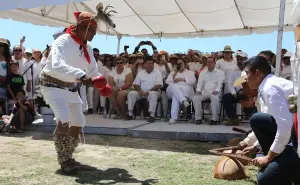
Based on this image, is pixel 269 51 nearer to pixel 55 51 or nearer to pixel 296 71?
pixel 55 51

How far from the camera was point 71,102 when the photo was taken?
4.19m

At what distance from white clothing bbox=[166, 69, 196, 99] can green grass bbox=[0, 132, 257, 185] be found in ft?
6.75

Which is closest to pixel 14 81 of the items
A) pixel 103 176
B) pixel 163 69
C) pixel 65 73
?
pixel 163 69

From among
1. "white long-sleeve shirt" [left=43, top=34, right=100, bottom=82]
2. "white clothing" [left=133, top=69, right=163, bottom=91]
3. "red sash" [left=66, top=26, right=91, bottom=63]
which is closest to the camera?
"white long-sleeve shirt" [left=43, top=34, right=100, bottom=82]

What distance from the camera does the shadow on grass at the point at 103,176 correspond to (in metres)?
3.83

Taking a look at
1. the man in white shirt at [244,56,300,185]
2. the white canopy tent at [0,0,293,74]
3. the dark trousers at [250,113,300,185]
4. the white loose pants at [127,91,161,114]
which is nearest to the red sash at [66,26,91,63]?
the man in white shirt at [244,56,300,185]

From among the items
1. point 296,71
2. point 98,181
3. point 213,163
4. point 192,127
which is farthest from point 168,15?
point 296,71

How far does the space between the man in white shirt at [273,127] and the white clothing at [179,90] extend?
4.31 meters

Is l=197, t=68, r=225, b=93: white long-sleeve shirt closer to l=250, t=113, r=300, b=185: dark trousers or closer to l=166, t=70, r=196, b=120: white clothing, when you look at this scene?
l=166, t=70, r=196, b=120: white clothing

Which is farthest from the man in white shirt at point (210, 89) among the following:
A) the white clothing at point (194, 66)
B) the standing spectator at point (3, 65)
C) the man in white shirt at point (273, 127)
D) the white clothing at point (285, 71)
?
the standing spectator at point (3, 65)

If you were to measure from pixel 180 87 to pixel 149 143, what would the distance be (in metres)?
2.20

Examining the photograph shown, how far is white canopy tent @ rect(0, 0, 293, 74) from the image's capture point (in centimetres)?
920

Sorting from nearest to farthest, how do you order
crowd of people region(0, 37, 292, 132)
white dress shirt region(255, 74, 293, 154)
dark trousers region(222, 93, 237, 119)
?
white dress shirt region(255, 74, 293, 154) → dark trousers region(222, 93, 237, 119) → crowd of people region(0, 37, 292, 132)

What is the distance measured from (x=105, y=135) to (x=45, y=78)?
2755 mm
